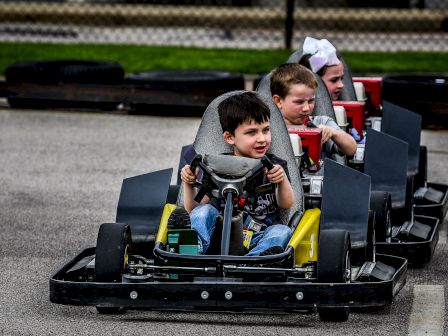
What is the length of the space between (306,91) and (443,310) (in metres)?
1.66

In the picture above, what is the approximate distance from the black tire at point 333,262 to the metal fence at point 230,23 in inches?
497

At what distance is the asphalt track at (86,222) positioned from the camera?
5.49m

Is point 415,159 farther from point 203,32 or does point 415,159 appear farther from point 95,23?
point 95,23

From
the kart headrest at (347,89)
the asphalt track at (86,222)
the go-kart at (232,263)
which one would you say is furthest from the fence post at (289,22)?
the go-kart at (232,263)

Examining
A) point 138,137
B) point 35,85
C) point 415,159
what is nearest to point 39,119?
point 35,85

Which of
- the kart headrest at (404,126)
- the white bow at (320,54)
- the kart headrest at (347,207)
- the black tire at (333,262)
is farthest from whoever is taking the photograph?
the kart headrest at (404,126)

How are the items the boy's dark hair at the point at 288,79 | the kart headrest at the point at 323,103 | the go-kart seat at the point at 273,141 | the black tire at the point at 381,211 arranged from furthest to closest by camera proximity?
the kart headrest at the point at 323,103, the boy's dark hair at the point at 288,79, the black tire at the point at 381,211, the go-kart seat at the point at 273,141

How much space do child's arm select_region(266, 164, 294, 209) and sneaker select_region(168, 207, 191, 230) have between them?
0.44 metres

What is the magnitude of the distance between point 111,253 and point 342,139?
2014mm

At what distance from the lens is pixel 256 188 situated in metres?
5.80

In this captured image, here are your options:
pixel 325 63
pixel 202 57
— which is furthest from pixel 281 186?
pixel 202 57

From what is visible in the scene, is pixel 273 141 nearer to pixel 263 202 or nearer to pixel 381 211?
pixel 263 202

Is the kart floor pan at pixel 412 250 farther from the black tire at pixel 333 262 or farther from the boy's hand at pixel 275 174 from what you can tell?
the black tire at pixel 333 262

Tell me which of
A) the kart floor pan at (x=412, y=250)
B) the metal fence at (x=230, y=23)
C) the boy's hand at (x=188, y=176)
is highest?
the boy's hand at (x=188, y=176)
